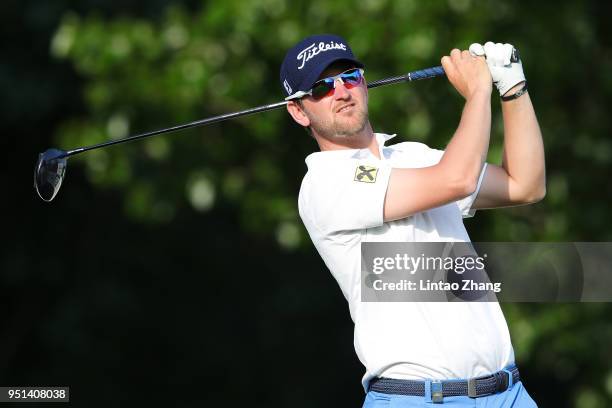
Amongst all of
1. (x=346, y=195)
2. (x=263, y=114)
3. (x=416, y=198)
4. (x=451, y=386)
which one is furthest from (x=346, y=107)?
(x=263, y=114)

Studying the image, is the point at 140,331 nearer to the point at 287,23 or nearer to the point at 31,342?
the point at 31,342

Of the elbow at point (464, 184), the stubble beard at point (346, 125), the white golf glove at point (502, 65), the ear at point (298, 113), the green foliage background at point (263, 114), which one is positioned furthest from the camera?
the green foliage background at point (263, 114)

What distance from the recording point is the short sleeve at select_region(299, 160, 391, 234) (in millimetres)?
3871

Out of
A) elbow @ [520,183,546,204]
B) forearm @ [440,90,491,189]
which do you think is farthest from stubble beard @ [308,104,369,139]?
elbow @ [520,183,546,204]

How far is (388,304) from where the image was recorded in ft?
12.8

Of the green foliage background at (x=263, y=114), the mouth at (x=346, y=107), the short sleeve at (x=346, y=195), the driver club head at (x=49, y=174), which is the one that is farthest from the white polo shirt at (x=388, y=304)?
A: the green foliage background at (x=263, y=114)

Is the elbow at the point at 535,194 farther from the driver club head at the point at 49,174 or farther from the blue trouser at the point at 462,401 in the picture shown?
the driver club head at the point at 49,174

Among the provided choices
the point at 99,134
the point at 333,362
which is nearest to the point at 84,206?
the point at 333,362

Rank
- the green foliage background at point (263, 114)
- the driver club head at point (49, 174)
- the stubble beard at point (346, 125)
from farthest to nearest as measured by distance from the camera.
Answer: the green foliage background at point (263, 114) < the driver club head at point (49, 174) < the stubble beard at point (346, 125)

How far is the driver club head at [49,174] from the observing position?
4.86 m

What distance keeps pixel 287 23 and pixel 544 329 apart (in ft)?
9.64

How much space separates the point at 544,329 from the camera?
30.6ft

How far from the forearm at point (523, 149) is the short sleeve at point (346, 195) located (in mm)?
436

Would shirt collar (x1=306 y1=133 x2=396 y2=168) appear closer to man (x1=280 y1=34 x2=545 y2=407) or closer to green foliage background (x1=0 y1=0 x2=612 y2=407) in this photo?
man (x1=280 y1=34 x2=545 y2=407)
